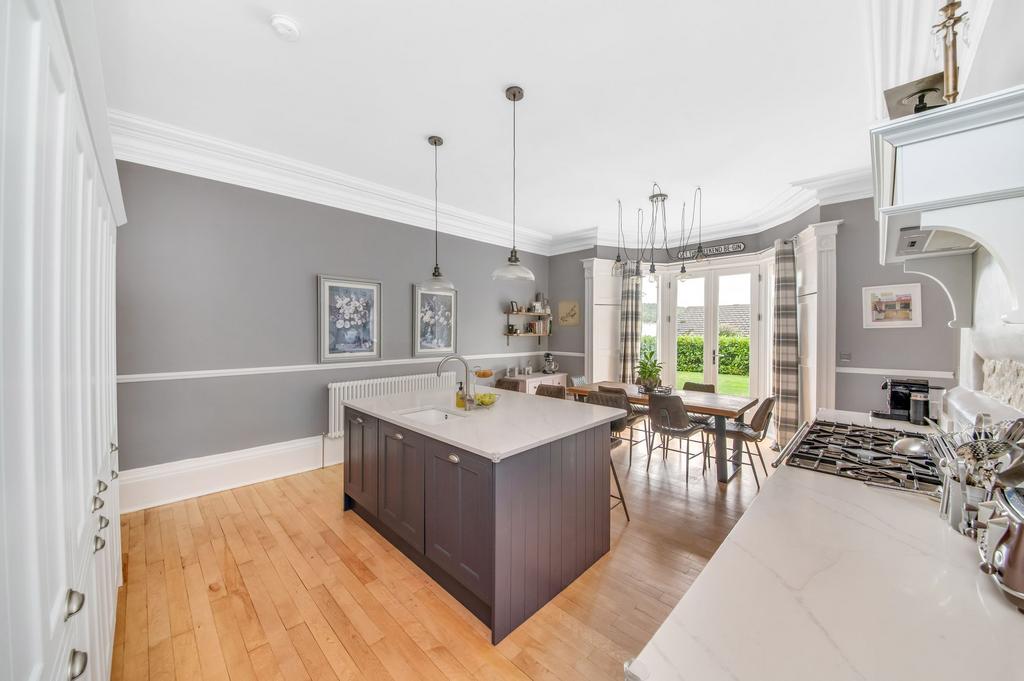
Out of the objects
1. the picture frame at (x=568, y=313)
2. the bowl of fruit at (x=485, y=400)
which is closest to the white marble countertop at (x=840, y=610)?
the bowl of fruit at (x=485, y=400)

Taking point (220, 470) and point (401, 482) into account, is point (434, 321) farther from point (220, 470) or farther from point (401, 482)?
point (401, 482)

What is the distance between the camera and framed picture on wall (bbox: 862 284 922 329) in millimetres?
3472

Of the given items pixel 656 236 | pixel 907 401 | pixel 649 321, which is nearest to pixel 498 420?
pixel 907 401

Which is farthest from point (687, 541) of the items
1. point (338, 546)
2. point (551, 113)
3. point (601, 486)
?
point (551, 113)

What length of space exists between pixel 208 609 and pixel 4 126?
7.72ft

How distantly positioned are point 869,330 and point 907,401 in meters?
1.92

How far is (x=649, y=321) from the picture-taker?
5.97 m

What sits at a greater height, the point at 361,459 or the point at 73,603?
the point at 73,603

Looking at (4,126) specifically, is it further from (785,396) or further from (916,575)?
(785,396)

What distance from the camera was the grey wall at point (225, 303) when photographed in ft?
9.57

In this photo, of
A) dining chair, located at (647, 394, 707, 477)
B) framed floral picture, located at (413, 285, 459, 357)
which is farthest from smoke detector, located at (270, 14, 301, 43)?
dining chair, located at (647, 394, 707, 477)

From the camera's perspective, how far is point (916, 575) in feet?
2.61

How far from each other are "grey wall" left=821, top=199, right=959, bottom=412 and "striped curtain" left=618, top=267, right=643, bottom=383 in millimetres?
2366

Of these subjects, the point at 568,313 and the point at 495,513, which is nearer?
the point at 495,513
